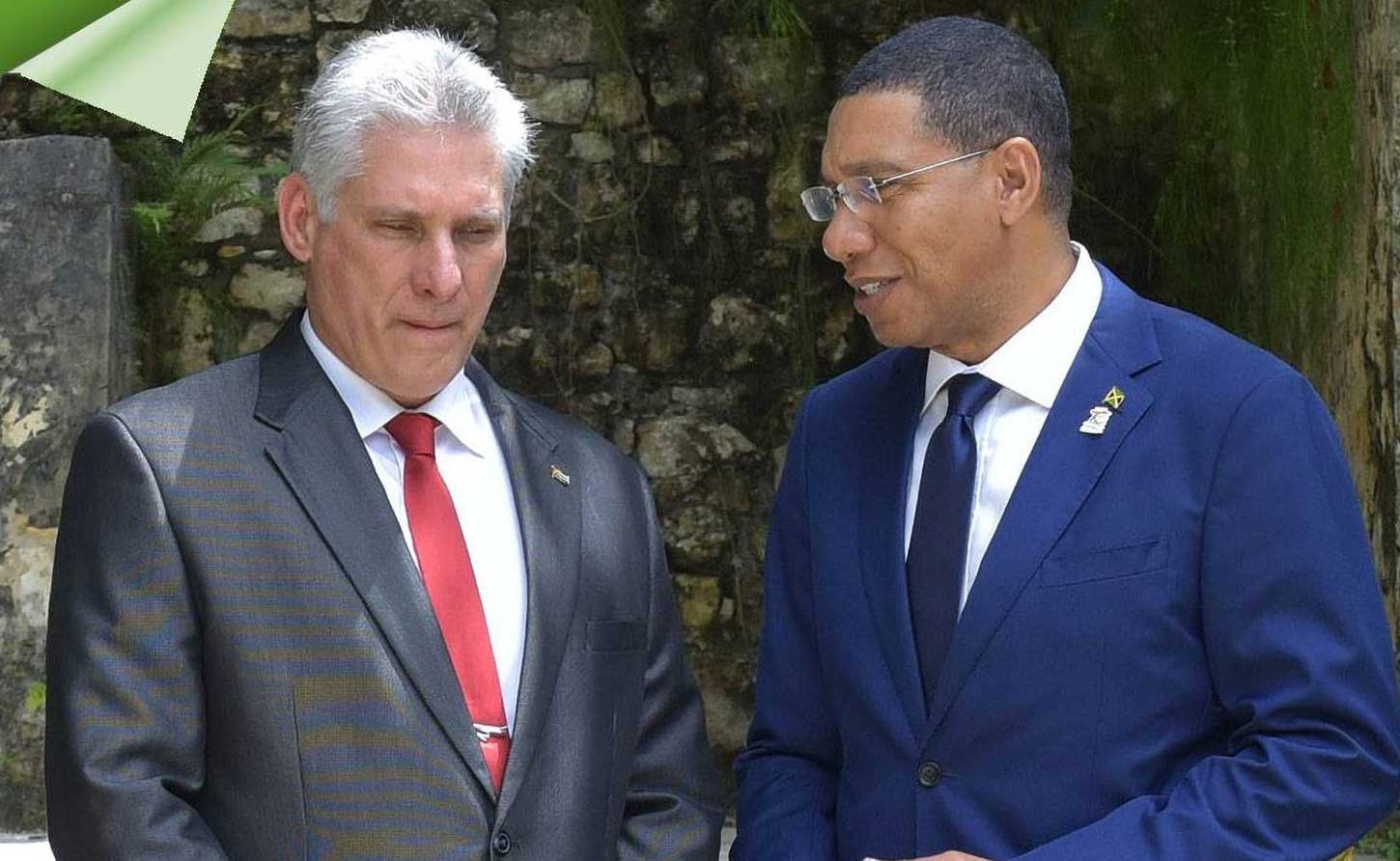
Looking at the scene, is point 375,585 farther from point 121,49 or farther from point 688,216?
point 688,216

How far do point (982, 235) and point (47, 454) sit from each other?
2451 mm

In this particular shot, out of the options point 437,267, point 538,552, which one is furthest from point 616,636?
point 437,267

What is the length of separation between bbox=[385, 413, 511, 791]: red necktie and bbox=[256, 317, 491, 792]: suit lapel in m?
0.03

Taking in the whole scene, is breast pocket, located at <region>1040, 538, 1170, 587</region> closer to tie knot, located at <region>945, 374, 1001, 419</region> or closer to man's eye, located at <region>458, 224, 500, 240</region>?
tie knot, located at <region>945, 374, 1001, 419</region>

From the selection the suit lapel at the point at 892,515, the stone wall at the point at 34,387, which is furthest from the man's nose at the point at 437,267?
the stone wall at the point at 34,387

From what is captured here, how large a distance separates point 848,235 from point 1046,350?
25cm

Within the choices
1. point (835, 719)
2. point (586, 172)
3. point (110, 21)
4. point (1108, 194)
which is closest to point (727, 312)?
point (586, 172)

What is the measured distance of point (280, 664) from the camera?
5.22 ft

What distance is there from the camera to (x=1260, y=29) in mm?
3430

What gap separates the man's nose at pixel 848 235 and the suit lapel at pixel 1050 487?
27 centimetres

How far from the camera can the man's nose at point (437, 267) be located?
169 centimetres

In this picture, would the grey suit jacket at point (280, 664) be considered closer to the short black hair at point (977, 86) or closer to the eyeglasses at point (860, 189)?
the eyeglasses at point (860, 189)

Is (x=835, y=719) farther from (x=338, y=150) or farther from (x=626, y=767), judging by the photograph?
(x=338, y=150)

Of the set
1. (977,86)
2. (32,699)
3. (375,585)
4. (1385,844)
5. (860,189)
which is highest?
(977,86)
